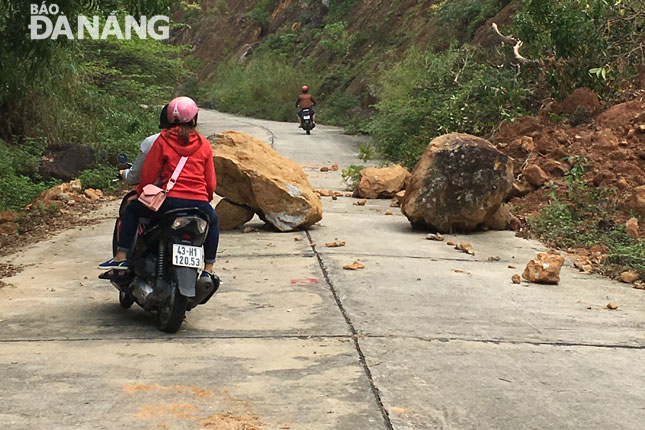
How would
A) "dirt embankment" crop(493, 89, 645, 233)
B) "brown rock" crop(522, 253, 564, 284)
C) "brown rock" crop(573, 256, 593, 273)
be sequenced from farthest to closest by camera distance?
"dirt embankment" crop(493, 89, 645, 233)
"brown rock" crop(573, 256, 593, 273)
"brown rock" crop(522, 253, 564, 284)

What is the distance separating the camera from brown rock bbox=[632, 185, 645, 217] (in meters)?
10.7

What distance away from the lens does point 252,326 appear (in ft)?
20.8

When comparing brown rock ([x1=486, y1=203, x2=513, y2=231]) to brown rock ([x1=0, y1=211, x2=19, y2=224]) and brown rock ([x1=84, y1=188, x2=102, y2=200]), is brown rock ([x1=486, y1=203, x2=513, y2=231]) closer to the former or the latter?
brown rock ([x1=0, y1=211, x2=19, y2=224])

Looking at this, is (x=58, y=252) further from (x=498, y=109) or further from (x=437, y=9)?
(x=437, y=9)

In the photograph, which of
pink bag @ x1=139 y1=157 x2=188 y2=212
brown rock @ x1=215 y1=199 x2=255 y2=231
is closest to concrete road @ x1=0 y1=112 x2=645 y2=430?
pink bag @ x1=139 y1=157 x2=188 y2=212

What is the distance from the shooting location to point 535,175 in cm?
1279

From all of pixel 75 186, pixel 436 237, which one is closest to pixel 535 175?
pixel 436 237

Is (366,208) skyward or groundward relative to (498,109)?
groundward

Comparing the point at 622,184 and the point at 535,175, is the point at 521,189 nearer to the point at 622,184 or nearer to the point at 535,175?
the point at 535,175

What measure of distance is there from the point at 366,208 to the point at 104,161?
594 centimetres

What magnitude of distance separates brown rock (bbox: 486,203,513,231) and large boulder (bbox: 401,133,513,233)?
0.91 feet

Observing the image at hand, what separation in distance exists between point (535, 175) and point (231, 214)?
458 cm

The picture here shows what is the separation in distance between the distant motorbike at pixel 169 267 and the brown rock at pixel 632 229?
18.0ft

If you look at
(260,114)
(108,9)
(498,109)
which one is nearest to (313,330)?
(108,9)
